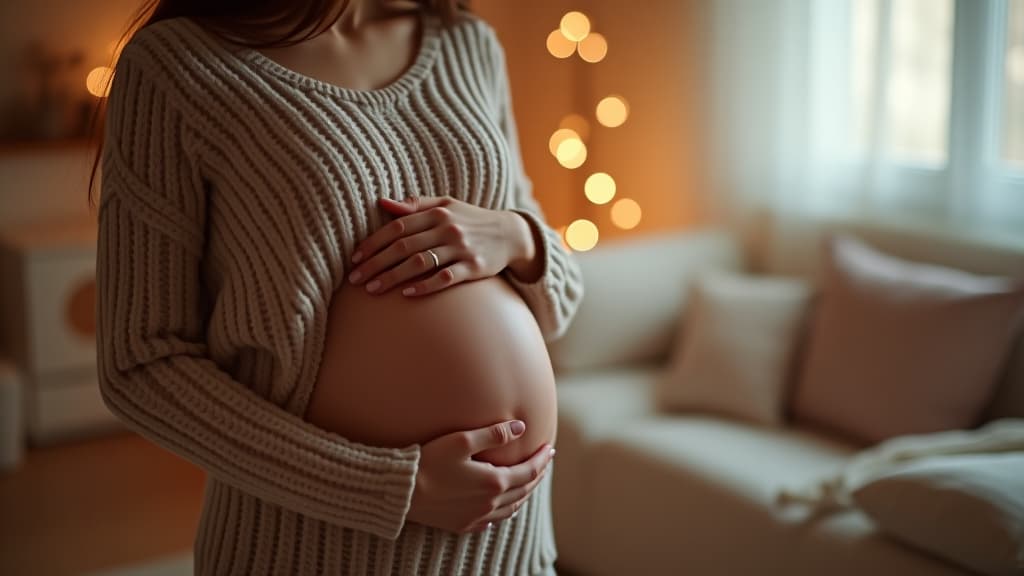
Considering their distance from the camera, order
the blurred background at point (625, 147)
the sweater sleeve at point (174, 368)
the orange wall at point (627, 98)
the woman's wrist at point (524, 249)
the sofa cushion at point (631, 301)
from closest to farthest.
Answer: the sweater sleeve at point (174, 368)
the woman's wrist at point (524, 249)
the blurred background at point (625, 147)
the sofa cushion at point (631, 301)
the orange wall at point (627, 98)

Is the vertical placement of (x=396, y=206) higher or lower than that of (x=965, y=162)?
higher

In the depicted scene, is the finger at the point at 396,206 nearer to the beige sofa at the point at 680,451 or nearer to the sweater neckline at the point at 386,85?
the sweater neckline at the point at 386,85

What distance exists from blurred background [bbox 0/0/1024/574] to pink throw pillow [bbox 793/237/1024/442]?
0.79ft

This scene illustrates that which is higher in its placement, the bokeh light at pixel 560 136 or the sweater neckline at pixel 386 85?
the sweater neckline at pixel 386 85

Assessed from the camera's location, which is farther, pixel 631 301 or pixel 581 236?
pixel 581 236

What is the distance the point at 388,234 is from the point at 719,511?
1258 millimetres

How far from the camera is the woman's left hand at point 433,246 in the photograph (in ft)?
3.45

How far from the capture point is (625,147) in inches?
140

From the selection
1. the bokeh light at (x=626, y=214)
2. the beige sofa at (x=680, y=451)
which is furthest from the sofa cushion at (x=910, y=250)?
the bokeh light at (x=626, y=214)

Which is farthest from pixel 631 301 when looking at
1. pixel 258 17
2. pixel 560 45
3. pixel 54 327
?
pixel 54 327

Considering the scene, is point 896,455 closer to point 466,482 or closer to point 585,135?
point 466,482

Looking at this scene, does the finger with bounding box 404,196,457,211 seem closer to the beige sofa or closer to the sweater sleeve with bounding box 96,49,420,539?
the sweater sleeve with bounding box 96,49,420,539

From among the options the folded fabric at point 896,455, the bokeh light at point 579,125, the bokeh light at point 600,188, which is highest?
the bokeh light at point 579,125

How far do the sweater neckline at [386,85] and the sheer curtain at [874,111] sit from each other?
66.1 inches
